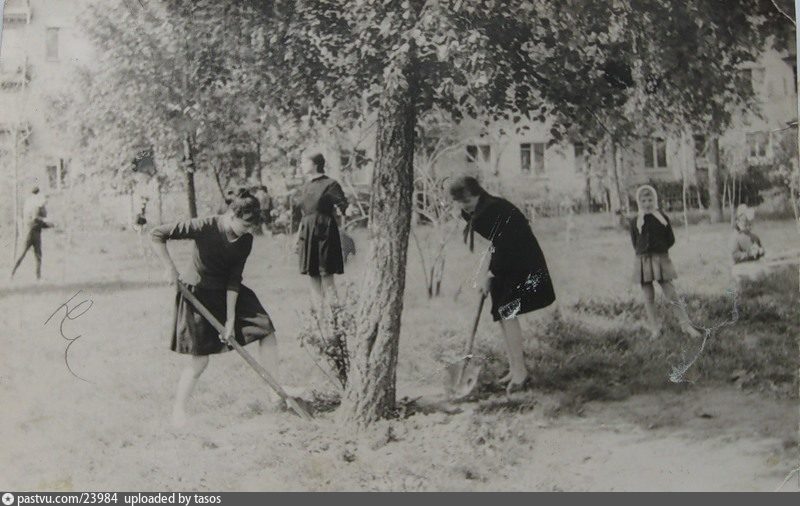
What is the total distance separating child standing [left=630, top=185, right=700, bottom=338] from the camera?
3.84 meters

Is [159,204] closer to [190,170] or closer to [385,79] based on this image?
[190,170]

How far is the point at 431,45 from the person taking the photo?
3.52 meters

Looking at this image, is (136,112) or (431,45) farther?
(136,112)

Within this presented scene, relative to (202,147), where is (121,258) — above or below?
below

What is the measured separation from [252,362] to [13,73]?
2044mm

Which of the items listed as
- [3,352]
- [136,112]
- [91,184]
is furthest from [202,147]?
[3,352]

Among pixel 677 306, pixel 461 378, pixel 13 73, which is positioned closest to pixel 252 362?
pixel 461 378

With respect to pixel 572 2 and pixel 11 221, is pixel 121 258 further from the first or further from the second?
pixel 572 2

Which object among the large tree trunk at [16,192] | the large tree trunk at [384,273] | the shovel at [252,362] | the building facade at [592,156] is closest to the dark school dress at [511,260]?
the building facade at [592,156]

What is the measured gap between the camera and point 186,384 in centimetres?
371

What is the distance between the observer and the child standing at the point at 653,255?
12.6 ft

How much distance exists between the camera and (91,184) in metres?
3.87
